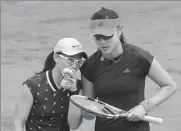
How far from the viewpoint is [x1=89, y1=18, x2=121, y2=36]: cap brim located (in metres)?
4.70

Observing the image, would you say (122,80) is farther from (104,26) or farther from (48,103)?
(48,103)

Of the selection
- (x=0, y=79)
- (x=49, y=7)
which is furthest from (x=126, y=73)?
(x=49, y=7)

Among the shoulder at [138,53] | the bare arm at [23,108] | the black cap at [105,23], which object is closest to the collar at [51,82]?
the bare arm at [23,108]

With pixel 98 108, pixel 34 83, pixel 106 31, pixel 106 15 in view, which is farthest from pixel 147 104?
pixel 34 83

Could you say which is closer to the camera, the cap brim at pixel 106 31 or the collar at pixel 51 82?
the cap brim at pixel 106 31

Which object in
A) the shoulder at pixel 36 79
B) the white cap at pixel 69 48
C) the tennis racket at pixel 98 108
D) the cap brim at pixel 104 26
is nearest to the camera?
the tennis racket at pixel 98 108

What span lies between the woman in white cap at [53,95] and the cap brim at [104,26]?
9.0 inches

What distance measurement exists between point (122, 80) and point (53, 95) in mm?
630

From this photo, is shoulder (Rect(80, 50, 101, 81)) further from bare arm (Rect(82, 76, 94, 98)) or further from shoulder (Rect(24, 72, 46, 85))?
shoulder (Rect(24, 72, 46, 85))

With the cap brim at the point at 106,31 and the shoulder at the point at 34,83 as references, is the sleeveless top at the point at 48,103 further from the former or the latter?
the cap brim at the point at 106,31

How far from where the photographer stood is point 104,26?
15.4 ft

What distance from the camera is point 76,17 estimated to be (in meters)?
14.9

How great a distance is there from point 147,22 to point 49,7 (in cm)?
327

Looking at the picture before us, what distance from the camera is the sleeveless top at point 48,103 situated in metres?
4.93
